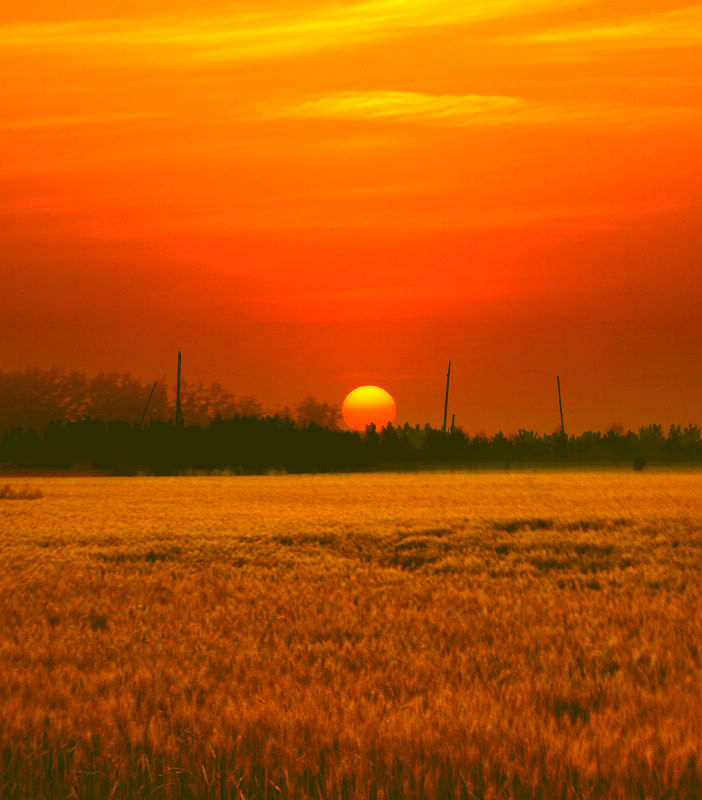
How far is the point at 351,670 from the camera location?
8.65 meters

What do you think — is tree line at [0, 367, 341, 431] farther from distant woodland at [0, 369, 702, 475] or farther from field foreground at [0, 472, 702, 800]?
field foreground at [0, 472, 702, 800]

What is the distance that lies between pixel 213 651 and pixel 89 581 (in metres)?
6.94

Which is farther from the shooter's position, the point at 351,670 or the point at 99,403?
the point at 99,403

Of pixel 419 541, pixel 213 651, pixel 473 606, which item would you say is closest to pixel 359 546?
pixel 419 541

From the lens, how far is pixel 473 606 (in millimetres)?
12828

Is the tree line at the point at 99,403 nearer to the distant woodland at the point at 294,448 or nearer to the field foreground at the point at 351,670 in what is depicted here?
the distant woodland at the point at 294,448

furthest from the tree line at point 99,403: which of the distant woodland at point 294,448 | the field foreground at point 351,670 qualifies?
the field foreground at point 351,670

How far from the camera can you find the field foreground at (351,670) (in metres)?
5.56

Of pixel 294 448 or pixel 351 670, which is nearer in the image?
pixel 351 670

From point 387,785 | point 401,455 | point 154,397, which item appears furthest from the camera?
point 154,397

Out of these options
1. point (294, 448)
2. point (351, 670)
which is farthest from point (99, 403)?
point (351, 670)

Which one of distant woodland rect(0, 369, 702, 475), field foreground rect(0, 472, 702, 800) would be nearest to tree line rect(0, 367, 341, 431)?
distant woodland rect(0, 369, 702, 475)

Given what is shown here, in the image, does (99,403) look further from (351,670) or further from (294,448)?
(351,670)

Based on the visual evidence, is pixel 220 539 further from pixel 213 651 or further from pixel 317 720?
pixel 317 720
